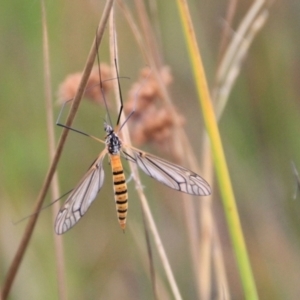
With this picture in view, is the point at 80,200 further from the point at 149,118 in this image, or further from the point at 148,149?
the point at 148,149

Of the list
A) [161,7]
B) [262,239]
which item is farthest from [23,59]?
[262,239]

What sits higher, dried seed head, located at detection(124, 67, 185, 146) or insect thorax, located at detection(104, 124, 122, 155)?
dried seed head, located at detection(124, 67, 185, 146)

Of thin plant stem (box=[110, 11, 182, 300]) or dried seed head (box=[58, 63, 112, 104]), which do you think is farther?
dried seed head (box=[58, 63, 112, 104])

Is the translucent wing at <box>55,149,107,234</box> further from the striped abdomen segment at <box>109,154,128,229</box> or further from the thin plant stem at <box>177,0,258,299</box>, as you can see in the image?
the thin plant stem at <box>177,0,258,299</box>

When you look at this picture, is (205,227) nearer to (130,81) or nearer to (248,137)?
(248,137)

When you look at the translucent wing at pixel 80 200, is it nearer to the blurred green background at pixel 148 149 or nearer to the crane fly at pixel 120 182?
the crane fly at pixel 120 182

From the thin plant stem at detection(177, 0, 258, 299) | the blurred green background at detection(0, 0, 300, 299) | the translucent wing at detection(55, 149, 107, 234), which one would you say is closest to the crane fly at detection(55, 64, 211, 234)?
the translucent wing at detection(55, 149, 107, 234)
